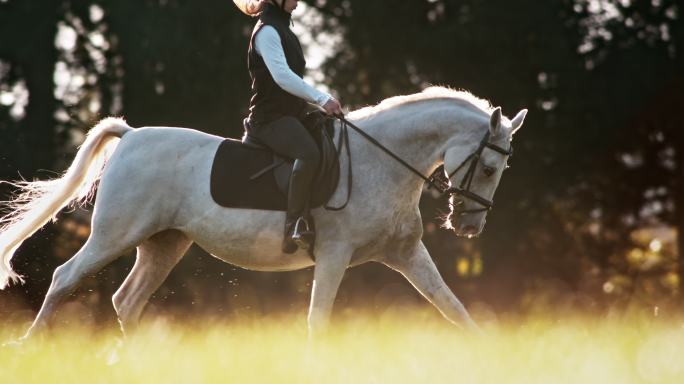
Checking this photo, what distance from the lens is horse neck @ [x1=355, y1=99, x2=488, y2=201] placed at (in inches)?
289

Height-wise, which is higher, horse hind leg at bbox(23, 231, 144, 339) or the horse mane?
the horse mane

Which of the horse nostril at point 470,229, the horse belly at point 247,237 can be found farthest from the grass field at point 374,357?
the horse nostril at point 470,229

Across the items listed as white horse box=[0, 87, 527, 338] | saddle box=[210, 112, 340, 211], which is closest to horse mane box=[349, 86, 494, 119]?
white horse box=[0, 87, 527, 338]

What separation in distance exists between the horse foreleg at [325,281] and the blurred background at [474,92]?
1245 cm

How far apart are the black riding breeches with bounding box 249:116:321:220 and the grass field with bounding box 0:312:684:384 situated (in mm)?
1038

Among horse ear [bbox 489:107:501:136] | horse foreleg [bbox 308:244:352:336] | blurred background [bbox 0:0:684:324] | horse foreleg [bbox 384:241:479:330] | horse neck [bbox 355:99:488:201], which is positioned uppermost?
blurred background [bbox 0:0:684:324]

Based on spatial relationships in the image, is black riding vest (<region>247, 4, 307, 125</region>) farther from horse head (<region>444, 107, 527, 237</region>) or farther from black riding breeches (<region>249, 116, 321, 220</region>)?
horse head (<region>444, 107, 527, 237</region>)

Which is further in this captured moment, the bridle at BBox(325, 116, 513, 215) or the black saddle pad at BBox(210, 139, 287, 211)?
the black saddle pad at BBox(210, 139, 287, 211)

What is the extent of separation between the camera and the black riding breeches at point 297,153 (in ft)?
23.7

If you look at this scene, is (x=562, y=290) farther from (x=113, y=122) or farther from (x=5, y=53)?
(x=113, y=122)

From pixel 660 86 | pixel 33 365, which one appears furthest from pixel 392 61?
pixel 33 365

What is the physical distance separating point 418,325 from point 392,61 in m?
12.8

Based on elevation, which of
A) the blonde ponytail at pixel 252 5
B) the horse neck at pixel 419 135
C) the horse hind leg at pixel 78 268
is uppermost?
the blonde ponytail at pixel 252 5

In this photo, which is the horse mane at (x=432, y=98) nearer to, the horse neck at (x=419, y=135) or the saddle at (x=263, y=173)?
the horse neck at (x=419, y=135)
